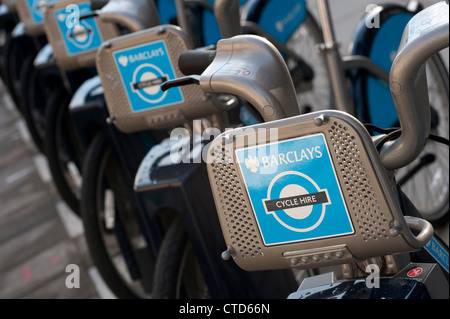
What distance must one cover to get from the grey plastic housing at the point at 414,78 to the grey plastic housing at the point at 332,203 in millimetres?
128

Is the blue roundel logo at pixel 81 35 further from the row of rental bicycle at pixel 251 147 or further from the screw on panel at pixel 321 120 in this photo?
the screw on panel at pixel 321 120

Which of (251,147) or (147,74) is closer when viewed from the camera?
(251,147)

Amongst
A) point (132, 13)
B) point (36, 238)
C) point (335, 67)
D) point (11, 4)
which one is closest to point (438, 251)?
point (335, 67)

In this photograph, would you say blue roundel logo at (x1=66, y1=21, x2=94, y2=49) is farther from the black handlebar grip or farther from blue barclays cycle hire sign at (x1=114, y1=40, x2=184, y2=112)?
the black handlebar grip

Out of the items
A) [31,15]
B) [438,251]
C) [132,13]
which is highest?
[132,13]

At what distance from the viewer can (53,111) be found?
12.2 feet

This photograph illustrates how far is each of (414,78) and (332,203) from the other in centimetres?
25

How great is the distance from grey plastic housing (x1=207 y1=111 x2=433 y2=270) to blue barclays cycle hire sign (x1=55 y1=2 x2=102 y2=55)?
5.76 feet

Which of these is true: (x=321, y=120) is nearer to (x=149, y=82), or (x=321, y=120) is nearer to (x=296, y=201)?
(x=296, y=201)

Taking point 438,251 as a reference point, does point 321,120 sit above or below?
above

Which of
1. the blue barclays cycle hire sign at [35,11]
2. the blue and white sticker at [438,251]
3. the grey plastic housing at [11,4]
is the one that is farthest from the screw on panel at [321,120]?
the grey plastic housing at [11,4]

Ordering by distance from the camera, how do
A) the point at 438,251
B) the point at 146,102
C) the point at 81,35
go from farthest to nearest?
the point at 81,35, the point at 146,102, the point at 438,251

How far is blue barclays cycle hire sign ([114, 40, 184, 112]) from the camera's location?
Answer: 2158 mm

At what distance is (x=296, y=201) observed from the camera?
51.9 inches
